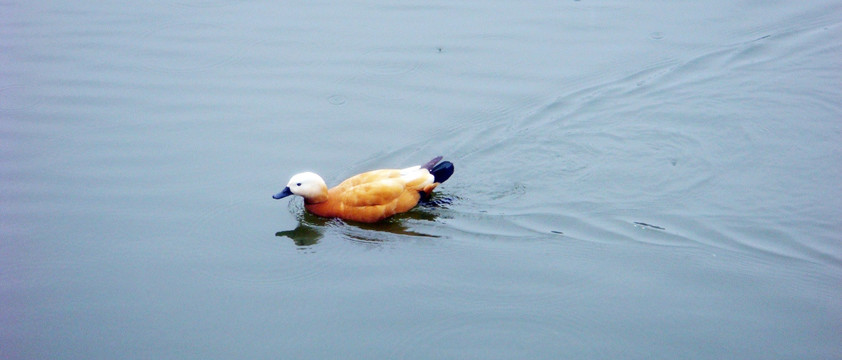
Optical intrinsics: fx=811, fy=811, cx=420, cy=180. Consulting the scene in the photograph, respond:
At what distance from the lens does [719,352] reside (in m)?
5.71

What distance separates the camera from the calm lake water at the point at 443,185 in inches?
239

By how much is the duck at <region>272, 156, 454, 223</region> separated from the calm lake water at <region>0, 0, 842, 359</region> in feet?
0.53

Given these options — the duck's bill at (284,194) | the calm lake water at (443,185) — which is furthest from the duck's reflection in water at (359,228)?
the duck's bill at (284,194)

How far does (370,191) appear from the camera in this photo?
24.6 feet

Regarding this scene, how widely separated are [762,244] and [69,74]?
815 centimetres

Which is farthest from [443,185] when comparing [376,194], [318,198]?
[318,198]

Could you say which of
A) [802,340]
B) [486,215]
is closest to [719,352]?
[802,340]

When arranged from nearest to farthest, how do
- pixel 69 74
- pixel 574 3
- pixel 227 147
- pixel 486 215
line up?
pixel 486 215, pixel 227 147, pixel 69 74, pixel 574 3

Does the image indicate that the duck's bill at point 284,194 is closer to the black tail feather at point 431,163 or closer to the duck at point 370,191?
the duck at point 370,191

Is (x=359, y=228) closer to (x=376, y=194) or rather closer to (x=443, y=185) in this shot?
(x=376, y=194)

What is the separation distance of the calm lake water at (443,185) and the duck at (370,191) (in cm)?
16

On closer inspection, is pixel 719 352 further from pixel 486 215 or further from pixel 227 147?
pixel 227 147

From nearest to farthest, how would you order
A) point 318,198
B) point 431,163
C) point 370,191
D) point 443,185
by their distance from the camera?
point 370,191 < point 318,198 < point 431,163 < point 443,185

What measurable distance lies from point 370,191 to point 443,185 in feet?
3.15
